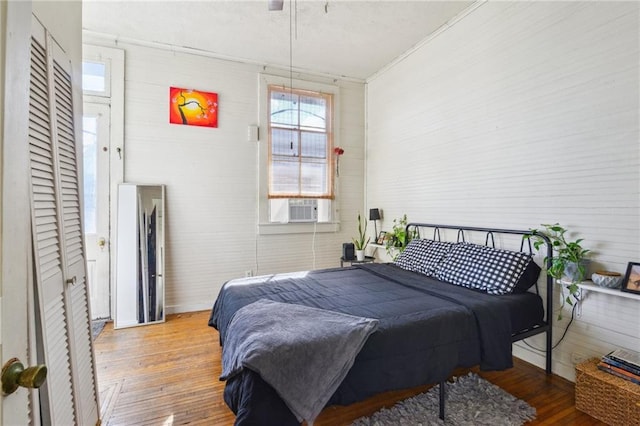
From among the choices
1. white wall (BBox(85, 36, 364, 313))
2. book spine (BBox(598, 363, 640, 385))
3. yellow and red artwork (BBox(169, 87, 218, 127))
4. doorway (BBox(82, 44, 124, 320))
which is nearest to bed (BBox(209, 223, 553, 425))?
book spine (BBox(598, 363, 640, 385))

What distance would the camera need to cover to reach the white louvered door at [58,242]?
1.25m

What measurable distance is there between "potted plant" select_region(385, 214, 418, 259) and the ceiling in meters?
2.13

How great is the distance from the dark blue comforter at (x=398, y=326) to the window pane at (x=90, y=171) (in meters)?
2.02

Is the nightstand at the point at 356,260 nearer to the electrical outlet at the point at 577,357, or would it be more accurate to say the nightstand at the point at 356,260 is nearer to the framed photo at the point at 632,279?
the electrical outlet at the point at 577,357

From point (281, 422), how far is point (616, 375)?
199 cm

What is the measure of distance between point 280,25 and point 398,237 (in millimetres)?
2718

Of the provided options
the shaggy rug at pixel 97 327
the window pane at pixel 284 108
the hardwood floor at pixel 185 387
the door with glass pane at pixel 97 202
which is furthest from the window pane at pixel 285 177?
the shaggy rug at pixel 97 327

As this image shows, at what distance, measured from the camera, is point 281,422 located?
1440 mm

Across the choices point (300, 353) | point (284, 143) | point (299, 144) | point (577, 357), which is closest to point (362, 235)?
point (299, 144)

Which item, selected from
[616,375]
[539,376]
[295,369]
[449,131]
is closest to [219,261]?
[295,369]

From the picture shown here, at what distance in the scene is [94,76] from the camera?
11.4 feet

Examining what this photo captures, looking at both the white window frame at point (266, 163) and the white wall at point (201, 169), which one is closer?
the white wall at point (201, 169)

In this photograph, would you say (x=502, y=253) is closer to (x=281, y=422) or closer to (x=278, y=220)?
(x=281, y=422)

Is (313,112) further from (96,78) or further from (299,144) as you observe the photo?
(96,78)
